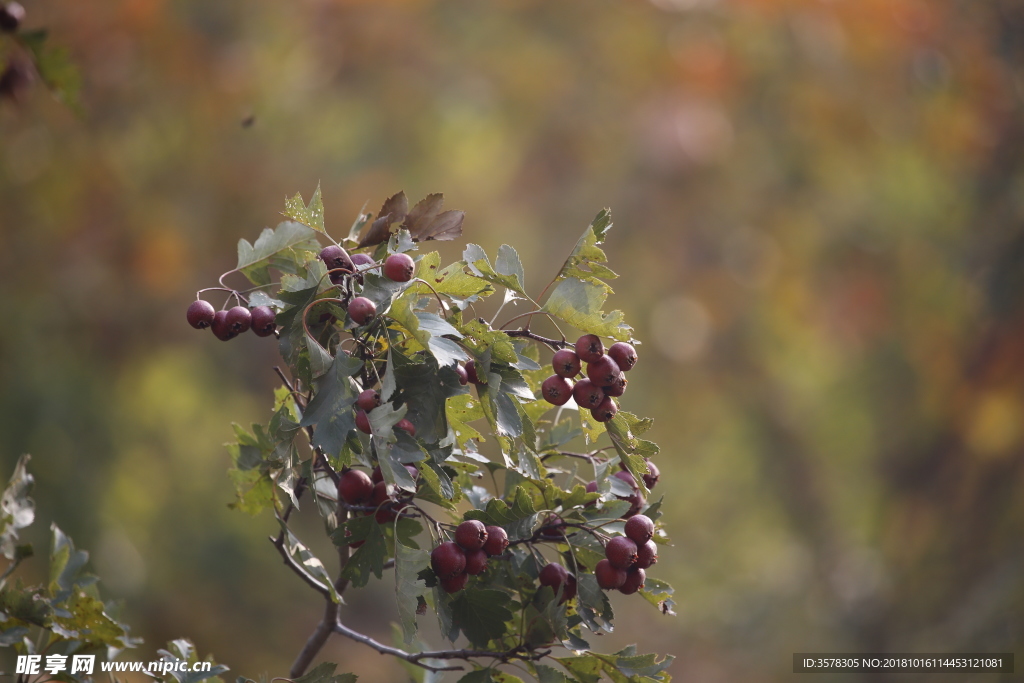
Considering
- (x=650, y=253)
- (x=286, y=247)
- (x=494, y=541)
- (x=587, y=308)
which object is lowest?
(x=650, y=253)

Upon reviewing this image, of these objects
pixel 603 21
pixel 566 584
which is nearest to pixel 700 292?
pixel 603 21

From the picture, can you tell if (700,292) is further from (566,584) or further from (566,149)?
(566,584)

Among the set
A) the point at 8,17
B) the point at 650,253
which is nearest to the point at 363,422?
the point at 8,17

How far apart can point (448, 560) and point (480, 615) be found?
3.8 inches

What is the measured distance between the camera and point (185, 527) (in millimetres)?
5598

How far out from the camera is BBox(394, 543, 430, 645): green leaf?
3.11 ft

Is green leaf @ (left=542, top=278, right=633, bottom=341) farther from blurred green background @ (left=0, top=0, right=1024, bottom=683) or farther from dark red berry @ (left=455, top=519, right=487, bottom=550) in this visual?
blurred green background @ (left=0, top=0, right=1024, bottom=683)

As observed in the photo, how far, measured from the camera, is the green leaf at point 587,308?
38.9 inches

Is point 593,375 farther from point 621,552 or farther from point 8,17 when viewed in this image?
point 8,17

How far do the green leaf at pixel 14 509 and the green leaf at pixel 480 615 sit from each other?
0.72 m

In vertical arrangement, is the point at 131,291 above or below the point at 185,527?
above

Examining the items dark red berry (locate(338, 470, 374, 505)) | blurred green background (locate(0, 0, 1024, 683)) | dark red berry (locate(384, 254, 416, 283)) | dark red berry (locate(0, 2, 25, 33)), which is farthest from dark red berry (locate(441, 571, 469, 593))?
blurred green background (locate(0, 0, 1024, 683))

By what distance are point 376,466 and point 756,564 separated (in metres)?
7.19

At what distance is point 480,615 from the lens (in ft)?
3.43
